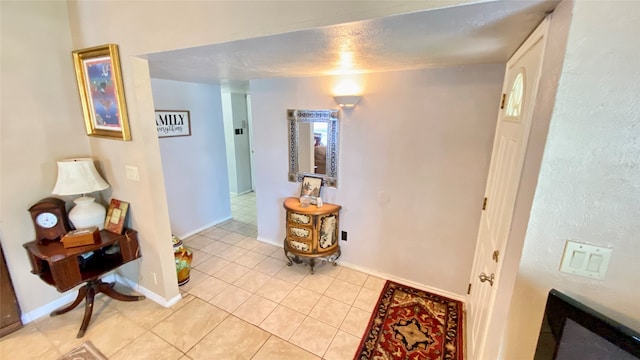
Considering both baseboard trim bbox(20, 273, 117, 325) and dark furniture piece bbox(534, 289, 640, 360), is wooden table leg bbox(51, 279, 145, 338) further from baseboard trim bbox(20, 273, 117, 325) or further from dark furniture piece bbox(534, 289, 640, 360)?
dark furniture piece bbox(534, 289, 640, 360)

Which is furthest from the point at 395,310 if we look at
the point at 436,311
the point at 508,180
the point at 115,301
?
the point at 115,301

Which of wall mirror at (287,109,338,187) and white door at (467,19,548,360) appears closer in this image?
white door at (467,19,548,360)

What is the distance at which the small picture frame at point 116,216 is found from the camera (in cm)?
224

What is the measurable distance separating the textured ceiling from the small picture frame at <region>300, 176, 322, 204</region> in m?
1.13

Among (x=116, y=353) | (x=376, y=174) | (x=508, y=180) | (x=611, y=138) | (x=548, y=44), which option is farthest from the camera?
→ (x=376, y=174)

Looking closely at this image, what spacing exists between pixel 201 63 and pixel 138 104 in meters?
0.55

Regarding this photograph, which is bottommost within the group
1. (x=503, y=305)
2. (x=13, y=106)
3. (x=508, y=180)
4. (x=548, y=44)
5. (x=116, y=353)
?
(x=116, y=353)

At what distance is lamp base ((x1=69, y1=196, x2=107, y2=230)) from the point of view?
2107 millimetres

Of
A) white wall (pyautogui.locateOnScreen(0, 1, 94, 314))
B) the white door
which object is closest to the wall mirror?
the white door

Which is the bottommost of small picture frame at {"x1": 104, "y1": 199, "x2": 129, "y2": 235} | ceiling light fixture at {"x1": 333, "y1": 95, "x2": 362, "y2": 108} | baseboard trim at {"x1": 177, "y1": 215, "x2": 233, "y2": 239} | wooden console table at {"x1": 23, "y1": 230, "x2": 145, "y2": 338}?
baseboard trim at {"x1": 177, "y1": 215, "x2": 233, "y2": 239}

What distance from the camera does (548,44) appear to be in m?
0.92

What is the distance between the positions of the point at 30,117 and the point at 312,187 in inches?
93.8

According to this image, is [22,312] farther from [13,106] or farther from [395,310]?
[395,310]

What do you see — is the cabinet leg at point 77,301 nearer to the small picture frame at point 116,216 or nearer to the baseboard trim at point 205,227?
the small picture frame at point 116,216
